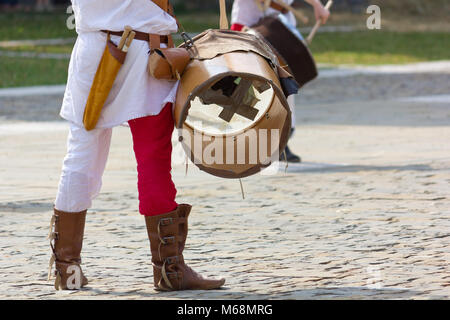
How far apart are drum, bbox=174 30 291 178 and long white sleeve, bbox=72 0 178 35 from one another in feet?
0.69

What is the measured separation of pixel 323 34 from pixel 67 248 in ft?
73.7

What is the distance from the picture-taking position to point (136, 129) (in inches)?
189

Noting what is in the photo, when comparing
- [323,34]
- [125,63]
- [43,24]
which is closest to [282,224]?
[125,63]

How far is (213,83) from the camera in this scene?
4574 mm

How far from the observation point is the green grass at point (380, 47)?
20766 mm

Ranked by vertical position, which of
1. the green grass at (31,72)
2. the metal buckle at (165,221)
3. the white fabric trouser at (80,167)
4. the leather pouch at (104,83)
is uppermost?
the leather pouch at (104,83)

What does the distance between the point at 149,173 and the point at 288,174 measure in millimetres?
3761

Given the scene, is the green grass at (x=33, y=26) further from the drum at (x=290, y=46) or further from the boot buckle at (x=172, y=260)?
the boot buckle at (x=172, y=260)

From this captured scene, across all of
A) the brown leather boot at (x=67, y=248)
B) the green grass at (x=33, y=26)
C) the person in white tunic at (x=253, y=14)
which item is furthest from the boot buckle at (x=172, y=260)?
the green grass at (x=33, y=26)

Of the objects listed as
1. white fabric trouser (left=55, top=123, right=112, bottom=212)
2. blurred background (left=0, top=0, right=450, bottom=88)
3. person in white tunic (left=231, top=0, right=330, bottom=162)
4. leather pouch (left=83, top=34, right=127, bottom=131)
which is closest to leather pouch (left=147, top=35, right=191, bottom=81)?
leather pouch (left=83, top=34, right=127, bottom=131)

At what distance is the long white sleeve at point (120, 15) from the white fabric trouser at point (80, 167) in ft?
1.51

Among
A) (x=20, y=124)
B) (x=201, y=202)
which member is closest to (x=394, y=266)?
(x=201, y=202)

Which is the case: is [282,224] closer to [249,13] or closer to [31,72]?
Answer: [249,13]

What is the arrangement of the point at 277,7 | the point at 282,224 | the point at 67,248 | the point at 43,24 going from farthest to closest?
the point at 43,24
the point at 277,7
the point at 282,224
the point at 67,248
